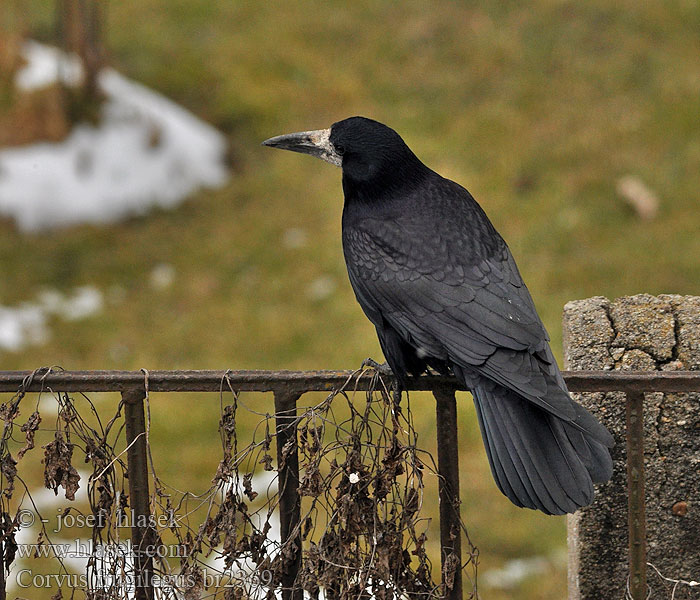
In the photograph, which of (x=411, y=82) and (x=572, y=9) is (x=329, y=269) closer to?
(x=411, y=82)

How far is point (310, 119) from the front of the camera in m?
7.41

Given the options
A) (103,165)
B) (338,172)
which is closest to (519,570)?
(338,172)

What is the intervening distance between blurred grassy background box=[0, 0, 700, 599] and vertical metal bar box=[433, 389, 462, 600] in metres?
2.23

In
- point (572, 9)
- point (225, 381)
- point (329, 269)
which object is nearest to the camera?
point (225, 381)

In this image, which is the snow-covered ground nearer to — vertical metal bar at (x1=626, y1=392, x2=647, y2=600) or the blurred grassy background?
the blurred grassy background

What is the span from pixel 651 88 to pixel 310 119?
241cm

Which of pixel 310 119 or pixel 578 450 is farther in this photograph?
pixel 310 119

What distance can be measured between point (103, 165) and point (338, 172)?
5.46 feet

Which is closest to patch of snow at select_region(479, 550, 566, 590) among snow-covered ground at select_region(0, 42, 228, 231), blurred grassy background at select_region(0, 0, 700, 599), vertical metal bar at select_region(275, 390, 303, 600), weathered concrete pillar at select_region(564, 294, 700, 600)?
blurred grassy background at select_region(0, 0, 700, 599)

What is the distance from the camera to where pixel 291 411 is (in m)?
2.22

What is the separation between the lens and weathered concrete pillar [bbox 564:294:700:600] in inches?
95.9

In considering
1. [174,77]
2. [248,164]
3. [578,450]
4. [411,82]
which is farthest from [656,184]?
[578,450]

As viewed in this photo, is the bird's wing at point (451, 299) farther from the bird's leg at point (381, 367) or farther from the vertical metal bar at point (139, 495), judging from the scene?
the vertical metal bar at point (139, 495)

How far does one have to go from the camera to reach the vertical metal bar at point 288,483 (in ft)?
7.29
